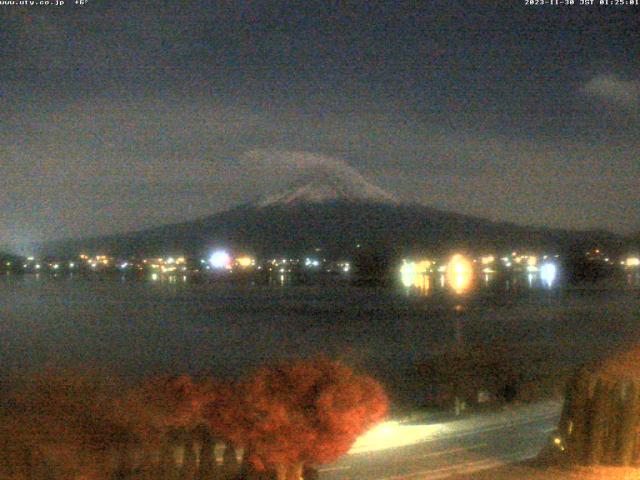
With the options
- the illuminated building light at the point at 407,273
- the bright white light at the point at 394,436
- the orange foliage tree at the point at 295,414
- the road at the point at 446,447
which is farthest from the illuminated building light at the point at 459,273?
the orange foliage tree at the point at 295,414

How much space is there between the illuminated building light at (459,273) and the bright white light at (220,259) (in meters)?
28.5

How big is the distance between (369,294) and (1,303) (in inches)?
1002

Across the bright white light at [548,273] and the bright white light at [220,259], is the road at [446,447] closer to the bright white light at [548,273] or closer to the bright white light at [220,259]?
the bright white light at [548,273]

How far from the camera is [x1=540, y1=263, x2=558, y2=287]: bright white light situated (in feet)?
303

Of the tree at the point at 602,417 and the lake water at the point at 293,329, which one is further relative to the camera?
the lake water at the point at 293,329

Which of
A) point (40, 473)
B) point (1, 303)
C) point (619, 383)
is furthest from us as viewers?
point (1, 303)

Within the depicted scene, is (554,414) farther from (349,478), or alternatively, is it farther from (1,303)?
(1,303)

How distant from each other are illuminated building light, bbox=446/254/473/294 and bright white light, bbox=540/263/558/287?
7089mm

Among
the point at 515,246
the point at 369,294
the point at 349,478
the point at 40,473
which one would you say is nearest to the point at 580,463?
the point at 349,478

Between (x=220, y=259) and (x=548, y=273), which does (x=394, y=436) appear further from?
(x=220, y=259)

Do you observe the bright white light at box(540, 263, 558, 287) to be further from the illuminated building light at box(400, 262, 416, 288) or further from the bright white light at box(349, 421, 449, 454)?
the bright white light at box(349, 421, 449, 454)

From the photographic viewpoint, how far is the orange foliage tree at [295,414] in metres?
7.31

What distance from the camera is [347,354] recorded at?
28.7 metres

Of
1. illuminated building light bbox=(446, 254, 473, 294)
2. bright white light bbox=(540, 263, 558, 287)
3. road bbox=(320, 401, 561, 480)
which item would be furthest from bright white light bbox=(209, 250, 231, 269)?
road bbox=(320, 401, 561, 480)
